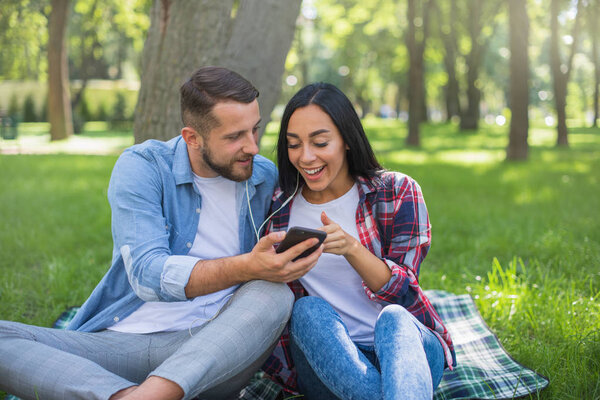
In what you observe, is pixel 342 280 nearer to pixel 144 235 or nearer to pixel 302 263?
pixel 302 263

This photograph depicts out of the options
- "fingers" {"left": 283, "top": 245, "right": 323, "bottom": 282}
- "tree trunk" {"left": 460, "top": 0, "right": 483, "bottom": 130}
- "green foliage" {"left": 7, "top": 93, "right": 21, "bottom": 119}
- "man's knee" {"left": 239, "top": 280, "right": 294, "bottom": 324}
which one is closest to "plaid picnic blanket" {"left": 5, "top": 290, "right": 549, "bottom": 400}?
"man's knee" {"left": 239, "top": 280, "right": 294, "bottom": 324}

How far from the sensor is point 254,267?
2.61 metres

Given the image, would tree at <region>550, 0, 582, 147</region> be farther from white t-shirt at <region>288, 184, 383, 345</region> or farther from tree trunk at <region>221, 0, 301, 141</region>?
white t-shirt at <region>288, 184, 383, 345</region>

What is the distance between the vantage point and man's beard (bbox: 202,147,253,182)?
3.02 meters

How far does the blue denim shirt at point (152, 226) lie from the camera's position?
2.65m

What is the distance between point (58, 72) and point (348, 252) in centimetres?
1933

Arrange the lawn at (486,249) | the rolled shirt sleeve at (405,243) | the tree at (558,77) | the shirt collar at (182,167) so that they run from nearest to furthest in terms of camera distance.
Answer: the rolled shirt sleeve at (405,243) → the shirt collar at (182,167) → the lawn at (486,249) → the tree at (558,77)

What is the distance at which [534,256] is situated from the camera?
5.41m

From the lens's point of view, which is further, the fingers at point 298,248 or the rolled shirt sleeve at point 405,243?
the rolled shirt sleeve at point 405,243

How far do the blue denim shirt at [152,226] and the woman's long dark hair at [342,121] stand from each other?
481 millimetres

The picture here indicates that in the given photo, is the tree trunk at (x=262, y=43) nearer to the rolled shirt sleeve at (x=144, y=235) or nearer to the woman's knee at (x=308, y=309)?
the rolled shirt sleeve at (x=144, y=235)

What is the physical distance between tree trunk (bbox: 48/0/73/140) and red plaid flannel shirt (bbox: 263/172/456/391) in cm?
1768

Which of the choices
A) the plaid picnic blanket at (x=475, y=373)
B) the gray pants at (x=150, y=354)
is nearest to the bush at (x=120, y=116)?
the plaid picnic blanket at (x=475, y=373)

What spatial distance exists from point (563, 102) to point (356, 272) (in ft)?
59.9
